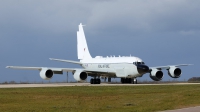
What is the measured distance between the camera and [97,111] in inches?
982

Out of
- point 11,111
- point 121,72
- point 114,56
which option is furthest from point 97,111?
A: point 114,56

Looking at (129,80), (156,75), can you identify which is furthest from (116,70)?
(156,75)

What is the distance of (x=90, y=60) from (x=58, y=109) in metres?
48.2

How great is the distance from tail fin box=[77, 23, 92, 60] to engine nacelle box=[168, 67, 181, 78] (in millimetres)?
15928

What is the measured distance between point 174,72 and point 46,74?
57.0 ft

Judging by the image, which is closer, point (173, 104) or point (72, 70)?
point (173, 104)

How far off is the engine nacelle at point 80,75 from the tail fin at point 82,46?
12.5 m

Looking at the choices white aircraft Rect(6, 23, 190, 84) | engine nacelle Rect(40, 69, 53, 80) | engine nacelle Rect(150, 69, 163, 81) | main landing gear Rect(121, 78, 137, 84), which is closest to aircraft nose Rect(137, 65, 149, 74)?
white aircraft Rect(6, 23, 190, 84)

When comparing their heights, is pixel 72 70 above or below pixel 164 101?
above

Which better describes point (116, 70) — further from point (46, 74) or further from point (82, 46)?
point (82, 46)

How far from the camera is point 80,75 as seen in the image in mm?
64125

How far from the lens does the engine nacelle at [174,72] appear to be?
216 ft

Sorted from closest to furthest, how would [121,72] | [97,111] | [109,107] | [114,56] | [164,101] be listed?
[97,111] → [109,107] → [164,101] → [121,72] → [114,56]

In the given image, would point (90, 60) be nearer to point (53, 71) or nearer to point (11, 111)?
point (53, 71)
